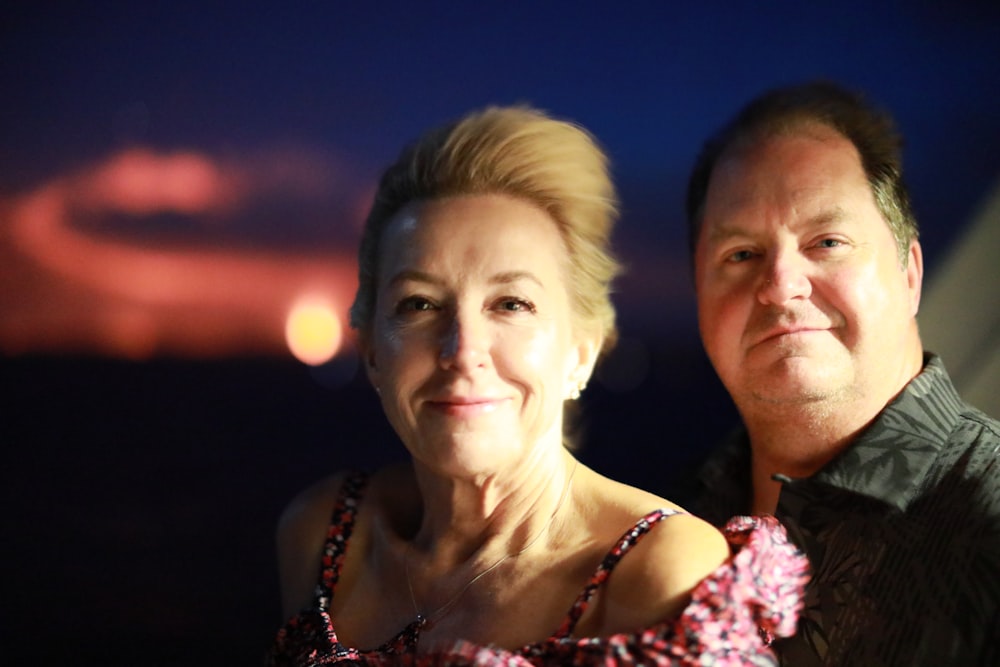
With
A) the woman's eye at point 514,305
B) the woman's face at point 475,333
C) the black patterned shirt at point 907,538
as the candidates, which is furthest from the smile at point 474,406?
the black patterned shirt at point 907,538

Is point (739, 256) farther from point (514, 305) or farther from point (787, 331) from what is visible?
point (514, 305)

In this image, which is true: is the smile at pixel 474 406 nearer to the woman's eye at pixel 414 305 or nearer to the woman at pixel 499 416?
the woman at pixel 499 416

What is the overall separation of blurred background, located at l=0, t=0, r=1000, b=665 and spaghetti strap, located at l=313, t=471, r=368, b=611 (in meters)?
0.41

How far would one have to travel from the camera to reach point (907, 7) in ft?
7.52

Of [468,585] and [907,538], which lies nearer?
[468,585]

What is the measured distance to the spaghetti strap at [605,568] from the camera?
1.39 meters

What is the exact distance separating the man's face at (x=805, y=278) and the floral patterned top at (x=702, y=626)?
1.44ft

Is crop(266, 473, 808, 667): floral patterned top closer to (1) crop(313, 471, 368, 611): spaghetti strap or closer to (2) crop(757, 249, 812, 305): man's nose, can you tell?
(1) crop(313, 471, 368, 611): spaghetti strap

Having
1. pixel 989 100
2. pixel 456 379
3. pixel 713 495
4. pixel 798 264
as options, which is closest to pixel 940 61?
pixel 989 100

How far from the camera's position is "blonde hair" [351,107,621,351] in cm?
156

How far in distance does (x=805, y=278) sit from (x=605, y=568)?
2.54 feet

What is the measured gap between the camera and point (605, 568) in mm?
1405

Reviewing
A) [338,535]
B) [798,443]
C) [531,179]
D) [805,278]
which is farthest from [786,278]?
[338,535]

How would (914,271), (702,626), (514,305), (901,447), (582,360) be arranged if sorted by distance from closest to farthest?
(702,626) < (514,305) < (582,360) < (901,447) < (914,271)
